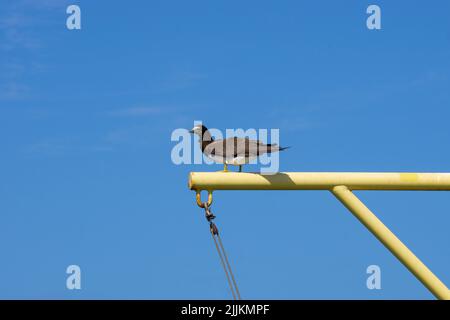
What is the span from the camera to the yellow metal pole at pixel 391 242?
45.2ft

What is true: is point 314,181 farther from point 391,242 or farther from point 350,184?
point 391,242

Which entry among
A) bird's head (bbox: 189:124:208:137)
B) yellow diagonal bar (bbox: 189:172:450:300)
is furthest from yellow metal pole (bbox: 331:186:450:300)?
bird's head (bbox: 189:124:208:137)

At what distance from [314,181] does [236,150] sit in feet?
6.71

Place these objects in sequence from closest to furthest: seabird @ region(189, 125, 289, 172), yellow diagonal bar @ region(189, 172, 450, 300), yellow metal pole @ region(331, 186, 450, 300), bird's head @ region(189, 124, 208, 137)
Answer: yellow metal pole @ region(331, 186, 450, 300) → yellow diagonal bar @ region(189, 172, 450, 300) → seabird @ region(189, 125, 289, 172) → bird's head @ region(189, 124, 208, 137)

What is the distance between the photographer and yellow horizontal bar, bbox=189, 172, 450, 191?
13969mm

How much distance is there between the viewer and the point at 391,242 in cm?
1398

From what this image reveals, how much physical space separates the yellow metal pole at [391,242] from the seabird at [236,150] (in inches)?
79.6

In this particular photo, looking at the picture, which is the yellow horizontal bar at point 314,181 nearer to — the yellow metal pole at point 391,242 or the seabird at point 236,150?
the yellow metal pole at point 391,242

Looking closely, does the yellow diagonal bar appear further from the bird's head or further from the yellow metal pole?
the bird's head

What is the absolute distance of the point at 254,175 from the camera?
555 inches

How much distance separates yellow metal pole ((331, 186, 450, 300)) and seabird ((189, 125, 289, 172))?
2.02m

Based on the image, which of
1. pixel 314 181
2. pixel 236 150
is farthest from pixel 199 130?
pixel 314 181
